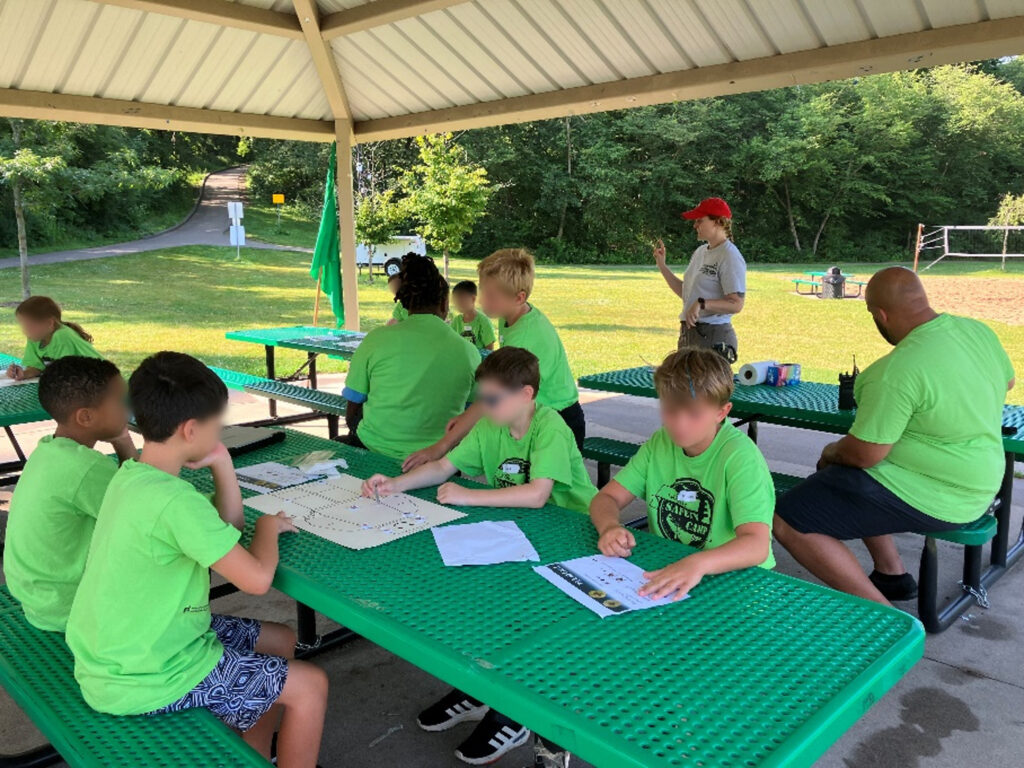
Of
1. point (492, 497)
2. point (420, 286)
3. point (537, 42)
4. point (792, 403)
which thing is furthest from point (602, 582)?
point (537, 42)

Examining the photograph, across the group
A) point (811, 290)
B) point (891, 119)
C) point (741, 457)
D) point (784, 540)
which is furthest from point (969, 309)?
point (891, 119)

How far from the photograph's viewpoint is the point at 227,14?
549cm

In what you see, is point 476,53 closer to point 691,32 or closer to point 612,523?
point 691,32

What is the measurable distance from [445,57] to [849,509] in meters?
4.72

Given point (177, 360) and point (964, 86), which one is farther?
point (964, 86)

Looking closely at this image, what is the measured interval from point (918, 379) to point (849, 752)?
1221 mm

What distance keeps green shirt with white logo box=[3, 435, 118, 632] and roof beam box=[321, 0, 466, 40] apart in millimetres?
4091

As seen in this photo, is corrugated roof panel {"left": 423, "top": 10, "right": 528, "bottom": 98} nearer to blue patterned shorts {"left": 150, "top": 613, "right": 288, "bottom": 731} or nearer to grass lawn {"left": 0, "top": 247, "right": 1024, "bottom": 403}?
grass lawn {"left": 0, "top": 247, "right": 1024, "bottom": 403}

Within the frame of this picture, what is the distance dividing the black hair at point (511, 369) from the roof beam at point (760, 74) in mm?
3285

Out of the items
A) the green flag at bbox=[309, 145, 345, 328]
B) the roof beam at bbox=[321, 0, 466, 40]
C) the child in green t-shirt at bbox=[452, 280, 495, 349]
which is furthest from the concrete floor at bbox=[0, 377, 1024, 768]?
the green flag at bbox=[309, 145, 345, 328]

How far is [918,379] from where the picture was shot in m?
2.71

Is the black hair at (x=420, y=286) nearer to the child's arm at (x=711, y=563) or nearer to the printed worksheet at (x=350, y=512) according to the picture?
Answer: the printed worksheet at (x=350, y=512)

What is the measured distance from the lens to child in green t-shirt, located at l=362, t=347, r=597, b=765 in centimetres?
228

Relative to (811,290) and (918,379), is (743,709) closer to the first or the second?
(918,379)
